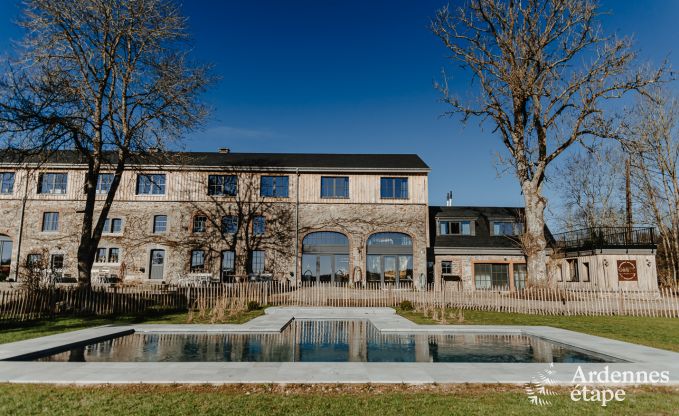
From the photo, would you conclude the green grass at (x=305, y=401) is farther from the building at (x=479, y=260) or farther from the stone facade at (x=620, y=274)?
the building at (x=479, y=260)

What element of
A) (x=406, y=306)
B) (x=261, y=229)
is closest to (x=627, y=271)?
(x=406, y=306)

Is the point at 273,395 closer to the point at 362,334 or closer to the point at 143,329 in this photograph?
the point at 362,334

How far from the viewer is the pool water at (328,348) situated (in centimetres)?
752

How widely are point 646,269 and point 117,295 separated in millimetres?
27637

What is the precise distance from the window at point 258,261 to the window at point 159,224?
6.20m

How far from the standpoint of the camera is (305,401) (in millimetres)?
4949

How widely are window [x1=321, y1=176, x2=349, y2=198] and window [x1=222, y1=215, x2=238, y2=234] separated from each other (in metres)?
6.04

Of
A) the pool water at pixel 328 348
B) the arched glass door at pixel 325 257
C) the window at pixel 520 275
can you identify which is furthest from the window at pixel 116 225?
the window at pixel 520 275

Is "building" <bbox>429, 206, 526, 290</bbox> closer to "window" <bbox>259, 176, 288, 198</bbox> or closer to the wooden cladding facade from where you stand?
the wooden cladding facade

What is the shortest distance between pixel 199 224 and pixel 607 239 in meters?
27.9

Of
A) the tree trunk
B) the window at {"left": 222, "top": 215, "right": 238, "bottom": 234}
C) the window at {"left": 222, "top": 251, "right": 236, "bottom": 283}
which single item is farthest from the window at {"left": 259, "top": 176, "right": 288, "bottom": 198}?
the tree trunk

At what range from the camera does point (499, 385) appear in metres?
5.66

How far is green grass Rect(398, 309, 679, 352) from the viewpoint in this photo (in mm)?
10211

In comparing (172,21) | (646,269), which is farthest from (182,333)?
(646,269)
